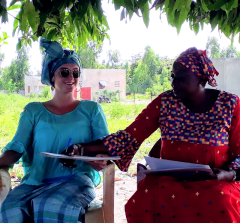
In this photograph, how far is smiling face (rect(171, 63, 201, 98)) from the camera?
2.06 m

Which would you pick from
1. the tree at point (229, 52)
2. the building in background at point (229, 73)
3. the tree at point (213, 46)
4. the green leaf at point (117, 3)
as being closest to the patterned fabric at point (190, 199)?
the green leaf at point (117, 3)

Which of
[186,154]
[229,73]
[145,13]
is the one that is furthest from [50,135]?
[229,73]

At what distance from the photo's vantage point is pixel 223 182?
1.83 meters

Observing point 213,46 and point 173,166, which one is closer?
point 173,166

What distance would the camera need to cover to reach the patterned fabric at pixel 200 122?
2.02m

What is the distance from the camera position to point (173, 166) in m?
1.76

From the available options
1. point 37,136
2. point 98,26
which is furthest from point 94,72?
point 37,136

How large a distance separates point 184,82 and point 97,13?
759 mm

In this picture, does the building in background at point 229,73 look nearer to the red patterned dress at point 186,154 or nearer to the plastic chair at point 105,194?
the red patterned dress at point 186,154

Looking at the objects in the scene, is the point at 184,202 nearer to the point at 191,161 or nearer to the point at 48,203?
the point at 191,161

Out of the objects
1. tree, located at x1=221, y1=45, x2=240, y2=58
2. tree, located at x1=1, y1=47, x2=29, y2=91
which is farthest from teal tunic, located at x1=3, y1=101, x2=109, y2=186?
tree, located at x1=1, y1=47, x2=29, y2=91

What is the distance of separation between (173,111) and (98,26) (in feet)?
4.88

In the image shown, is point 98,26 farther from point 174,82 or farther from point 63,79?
point 174,82

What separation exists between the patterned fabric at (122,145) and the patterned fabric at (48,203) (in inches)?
13.1
